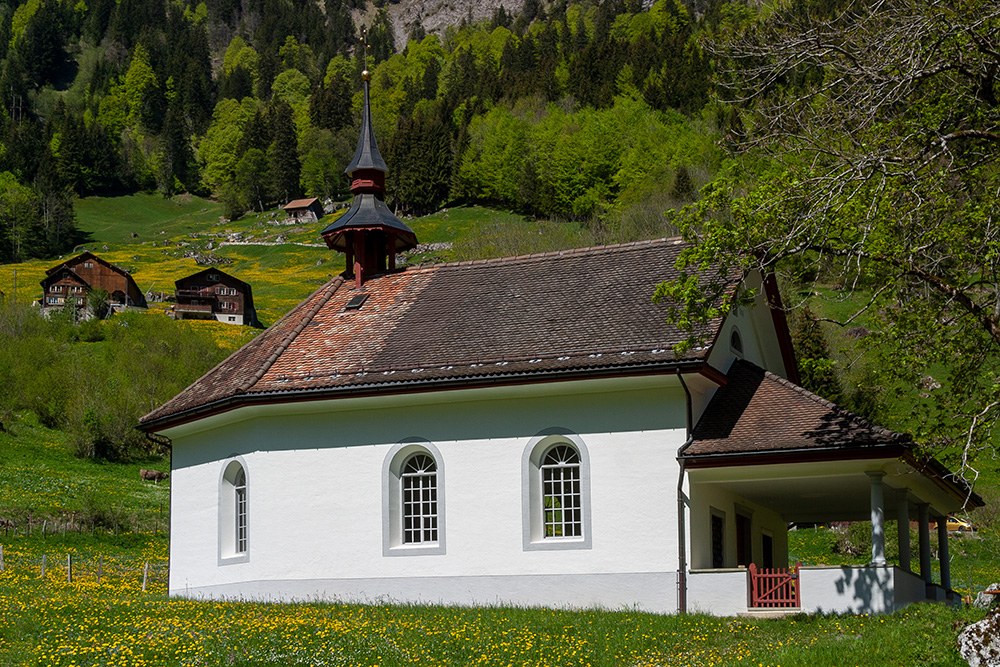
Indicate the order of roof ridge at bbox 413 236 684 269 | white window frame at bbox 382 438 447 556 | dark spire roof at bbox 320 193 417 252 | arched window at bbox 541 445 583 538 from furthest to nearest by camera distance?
1. dark spire roof at bbox 320 193 417 252
2. roof ridge at bbox 413 236 684 269
3. white window frame at bbox 382 438 447 556
4. arched window at bbox 541 445 583 538

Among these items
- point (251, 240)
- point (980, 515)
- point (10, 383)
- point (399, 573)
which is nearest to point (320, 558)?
point (399, 573)

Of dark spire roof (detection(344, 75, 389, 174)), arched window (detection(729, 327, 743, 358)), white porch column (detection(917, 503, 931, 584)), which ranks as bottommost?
white porch column (detection(917, 503, 931, 584))

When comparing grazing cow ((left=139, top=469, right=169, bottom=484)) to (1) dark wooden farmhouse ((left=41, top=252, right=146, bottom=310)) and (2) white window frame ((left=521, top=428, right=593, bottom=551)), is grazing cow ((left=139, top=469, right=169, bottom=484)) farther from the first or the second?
(1) dark wooden farmhouse ((left=41, top=252, right=146, bottom=310))

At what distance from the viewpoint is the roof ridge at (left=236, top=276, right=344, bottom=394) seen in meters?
24.0

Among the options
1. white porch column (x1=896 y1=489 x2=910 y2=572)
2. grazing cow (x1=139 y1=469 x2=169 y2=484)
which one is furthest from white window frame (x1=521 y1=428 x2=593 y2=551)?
grazing cow (x1=139 y1=469 x2=169 y2=484)

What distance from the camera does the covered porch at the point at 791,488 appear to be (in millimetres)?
19094

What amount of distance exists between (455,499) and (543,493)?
1.83 meters

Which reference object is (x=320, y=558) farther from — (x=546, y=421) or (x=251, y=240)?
(x=251, y=240)

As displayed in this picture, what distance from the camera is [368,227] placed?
29.4 m

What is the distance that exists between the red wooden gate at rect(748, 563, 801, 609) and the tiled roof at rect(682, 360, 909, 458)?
2.17 m

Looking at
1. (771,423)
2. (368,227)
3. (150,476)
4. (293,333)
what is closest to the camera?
(771,423)

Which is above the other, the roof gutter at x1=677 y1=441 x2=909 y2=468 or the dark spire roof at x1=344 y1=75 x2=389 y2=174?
the dark spire roof at x1=344 y1=75 x2=389 y2=174

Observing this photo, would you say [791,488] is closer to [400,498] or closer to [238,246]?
[400,498]

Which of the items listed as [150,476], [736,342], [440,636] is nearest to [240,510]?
[440,636]
